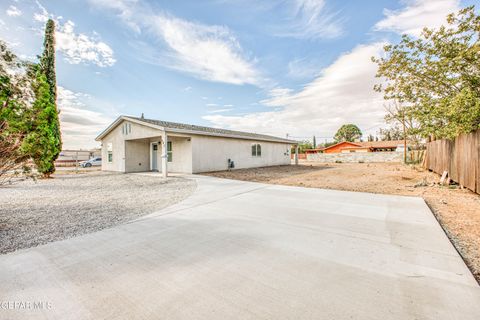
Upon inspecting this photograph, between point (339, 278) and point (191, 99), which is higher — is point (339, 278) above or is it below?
below

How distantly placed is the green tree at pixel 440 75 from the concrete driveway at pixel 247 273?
184 inches

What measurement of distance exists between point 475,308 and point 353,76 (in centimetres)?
1771

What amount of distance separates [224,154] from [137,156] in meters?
6.48

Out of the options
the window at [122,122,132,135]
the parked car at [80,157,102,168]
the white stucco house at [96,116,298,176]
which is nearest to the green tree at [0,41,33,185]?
the white stucco house at [96,116,298,176]

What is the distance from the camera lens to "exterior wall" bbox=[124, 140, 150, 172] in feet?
47.4

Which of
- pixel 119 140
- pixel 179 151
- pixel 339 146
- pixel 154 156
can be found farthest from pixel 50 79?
pixel 339 146

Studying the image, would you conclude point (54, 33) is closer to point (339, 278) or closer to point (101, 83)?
point (101, 83)

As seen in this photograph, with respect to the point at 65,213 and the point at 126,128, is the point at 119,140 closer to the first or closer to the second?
the point at 126,128

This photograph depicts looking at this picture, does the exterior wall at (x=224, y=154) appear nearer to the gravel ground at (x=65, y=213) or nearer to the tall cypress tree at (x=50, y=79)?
the gravel ground at (x=65, y=213)

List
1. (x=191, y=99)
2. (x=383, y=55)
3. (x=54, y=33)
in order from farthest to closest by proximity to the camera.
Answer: (x=191, y=99), (x=54, y=33), (x=383, y=55)

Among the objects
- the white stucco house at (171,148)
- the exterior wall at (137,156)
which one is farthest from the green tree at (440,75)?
the exterior wall at (137,156)

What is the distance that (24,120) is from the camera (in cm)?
423

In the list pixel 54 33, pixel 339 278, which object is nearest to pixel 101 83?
pixel 54 33

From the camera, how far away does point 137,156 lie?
15.0 meters
